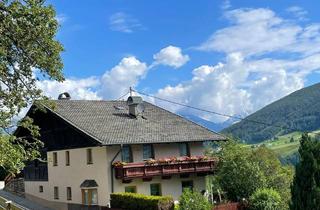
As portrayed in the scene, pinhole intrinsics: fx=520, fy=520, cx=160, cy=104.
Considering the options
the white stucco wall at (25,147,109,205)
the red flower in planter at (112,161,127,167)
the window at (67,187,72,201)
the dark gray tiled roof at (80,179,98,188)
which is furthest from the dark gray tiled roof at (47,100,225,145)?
the window at (67,187,72,201)

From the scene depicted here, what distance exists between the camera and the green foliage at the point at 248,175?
1464 inches

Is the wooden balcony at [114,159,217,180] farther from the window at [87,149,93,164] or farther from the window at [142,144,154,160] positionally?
the window at [87,149,93,164]

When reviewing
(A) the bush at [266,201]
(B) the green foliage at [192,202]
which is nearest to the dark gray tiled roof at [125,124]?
(B) the green foliage at [192,202]

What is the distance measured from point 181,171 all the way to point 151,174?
291cm

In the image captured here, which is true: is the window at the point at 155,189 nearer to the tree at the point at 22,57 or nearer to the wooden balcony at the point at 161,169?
the wooden balcony at the point at 161,169

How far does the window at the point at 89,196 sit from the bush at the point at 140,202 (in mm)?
3414

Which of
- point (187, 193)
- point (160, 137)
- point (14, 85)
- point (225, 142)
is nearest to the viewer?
point (14, 85)

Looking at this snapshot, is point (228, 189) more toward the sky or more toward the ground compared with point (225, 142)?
more toward the ground

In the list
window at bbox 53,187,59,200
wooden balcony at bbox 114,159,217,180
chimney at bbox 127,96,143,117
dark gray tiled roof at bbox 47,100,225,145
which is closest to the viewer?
wooden balcony at bbox 114,159,217,180

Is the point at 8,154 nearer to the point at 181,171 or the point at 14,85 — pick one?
the point at 14,85

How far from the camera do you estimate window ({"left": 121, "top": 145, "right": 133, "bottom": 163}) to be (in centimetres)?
3838

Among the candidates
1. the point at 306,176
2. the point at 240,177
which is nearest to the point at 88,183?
the point at 240,177

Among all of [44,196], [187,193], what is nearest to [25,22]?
[187,193]

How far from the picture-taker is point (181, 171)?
129 ft
